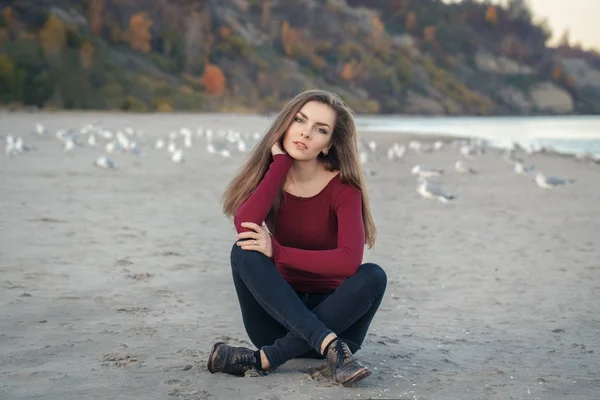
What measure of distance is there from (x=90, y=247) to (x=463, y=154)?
50.8 feet

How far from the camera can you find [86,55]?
4972 cm

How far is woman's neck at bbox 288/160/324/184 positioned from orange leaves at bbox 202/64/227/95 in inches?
2314

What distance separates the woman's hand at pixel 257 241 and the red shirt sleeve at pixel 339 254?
0.16ft

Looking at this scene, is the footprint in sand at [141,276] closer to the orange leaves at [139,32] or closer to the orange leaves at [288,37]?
the orange leaves at [139,32]

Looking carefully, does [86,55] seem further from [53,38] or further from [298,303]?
[298,303]

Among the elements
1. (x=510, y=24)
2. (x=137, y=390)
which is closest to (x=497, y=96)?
(x=510, y=24)

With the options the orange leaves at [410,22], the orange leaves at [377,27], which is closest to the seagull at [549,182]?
the orange leaves at [377,27]

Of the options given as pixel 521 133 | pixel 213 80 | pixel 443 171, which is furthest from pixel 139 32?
pixel 443 171

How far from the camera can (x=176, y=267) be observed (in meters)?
5.91

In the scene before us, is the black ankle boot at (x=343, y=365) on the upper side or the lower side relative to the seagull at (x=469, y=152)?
lower

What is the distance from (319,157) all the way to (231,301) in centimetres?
145

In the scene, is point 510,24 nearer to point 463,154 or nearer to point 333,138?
point 463,154

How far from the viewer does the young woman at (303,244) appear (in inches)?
136

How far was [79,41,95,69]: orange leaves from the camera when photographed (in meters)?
49.1
